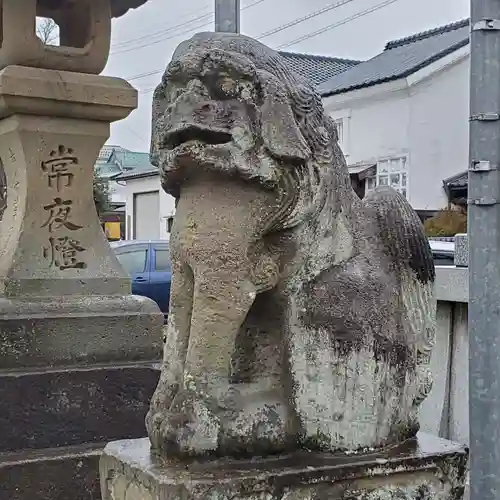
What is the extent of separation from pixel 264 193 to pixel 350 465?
71 centimetres

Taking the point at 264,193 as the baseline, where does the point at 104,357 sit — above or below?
below

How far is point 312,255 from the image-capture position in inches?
84.1

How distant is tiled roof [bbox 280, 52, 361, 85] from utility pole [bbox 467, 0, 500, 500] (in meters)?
16.8

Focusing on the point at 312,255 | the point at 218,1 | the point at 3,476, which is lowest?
the point at 3,476

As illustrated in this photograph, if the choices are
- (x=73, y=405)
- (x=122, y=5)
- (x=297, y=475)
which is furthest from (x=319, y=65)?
(x=297, y=475)

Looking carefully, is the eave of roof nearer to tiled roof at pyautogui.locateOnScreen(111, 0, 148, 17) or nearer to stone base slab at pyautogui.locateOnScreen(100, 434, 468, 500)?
tiled roof at pyautogui.locateOnScreen(111, 0, 148, 17)

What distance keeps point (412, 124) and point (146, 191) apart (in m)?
7.63

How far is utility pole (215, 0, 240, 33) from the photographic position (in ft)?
11.3

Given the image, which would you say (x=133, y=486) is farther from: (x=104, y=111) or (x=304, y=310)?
(x=104, y=111)

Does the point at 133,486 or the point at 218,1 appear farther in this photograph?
the point at 218,1

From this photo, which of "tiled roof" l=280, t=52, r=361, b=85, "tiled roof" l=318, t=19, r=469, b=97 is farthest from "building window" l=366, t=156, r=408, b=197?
"tiled roof" l=280, t=52, r=361, b=85

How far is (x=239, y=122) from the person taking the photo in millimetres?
2023

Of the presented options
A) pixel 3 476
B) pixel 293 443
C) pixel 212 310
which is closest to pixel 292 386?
pixel 293 443

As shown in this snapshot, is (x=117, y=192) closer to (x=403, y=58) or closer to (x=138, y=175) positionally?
(x=138, y=175)
